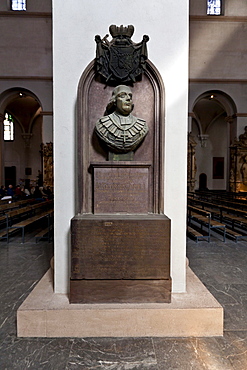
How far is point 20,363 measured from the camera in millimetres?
1951

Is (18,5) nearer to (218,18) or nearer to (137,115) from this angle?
(218,18)

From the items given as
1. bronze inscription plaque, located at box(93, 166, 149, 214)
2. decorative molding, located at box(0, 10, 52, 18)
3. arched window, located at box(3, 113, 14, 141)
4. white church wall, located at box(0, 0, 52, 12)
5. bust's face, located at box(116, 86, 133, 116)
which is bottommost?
bronze inscription plaque, located at box(93, 166, 149, 214)

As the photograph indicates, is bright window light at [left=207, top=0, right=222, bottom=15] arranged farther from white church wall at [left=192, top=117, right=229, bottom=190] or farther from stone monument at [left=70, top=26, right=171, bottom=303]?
stone monument at [left=70, top=26, right=171, bottom=303]

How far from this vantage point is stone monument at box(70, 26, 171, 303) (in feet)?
7.75

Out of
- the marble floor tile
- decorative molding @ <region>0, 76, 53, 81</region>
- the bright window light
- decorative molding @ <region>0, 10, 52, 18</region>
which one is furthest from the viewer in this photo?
the bright window light

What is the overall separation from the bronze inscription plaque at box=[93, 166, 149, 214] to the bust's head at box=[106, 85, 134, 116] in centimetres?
54

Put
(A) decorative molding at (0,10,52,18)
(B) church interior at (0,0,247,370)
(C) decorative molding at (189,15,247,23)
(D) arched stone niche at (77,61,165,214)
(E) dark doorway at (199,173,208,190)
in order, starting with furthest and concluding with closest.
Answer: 1. (E) dark doorway at (199,173,208,190)
2. (C) decorative molding at (189,15,247,23)
3. (A) decorative molding at (0,10,52,18)
4. (D) arched stone niche at (77,61,165,214)
5. (B) church interior at (0,0,247,370)

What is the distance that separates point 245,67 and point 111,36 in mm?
14106

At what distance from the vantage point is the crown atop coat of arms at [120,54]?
2.51 metres

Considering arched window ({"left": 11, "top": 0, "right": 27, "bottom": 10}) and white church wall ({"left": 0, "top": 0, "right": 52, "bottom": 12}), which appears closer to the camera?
white church wall ({"left": 0, "top": 0, "right": 52, "bottom": 12})

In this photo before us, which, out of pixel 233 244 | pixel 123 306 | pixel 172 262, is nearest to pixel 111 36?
pixel 172 262

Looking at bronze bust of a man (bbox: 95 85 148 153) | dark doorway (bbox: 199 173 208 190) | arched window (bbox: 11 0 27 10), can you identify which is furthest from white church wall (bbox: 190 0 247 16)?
bronze bust of a man (bbox: 95 85 148 153)

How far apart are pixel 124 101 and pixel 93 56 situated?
602 mm

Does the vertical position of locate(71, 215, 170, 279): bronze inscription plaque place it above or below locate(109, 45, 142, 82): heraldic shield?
below
